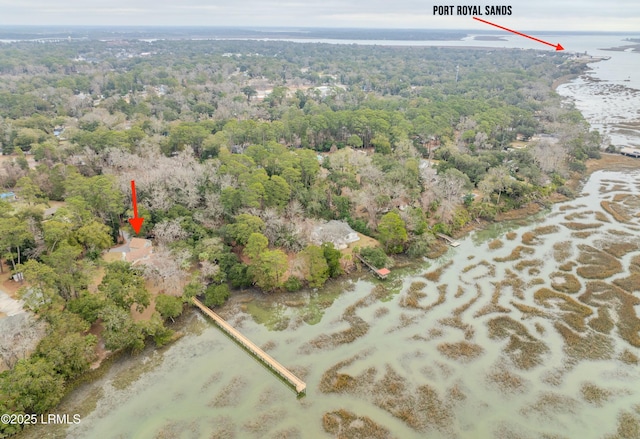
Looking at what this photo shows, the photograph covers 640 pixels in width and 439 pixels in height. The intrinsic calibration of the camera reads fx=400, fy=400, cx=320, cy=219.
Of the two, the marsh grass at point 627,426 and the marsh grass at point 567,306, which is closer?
the marsh grass at point 627,426

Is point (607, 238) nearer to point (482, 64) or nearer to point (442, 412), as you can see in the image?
point (442, 412)

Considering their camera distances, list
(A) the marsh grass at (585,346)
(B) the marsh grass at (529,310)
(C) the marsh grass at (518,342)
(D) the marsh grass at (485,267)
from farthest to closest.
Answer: (D) the marsh grass at (485,267) < (B) the marsh grass at (529,310) < (A) the marsh grass at (585,346) < (C) the marsh grass at (518,342)

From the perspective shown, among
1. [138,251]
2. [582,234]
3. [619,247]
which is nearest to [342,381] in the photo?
[138,251]

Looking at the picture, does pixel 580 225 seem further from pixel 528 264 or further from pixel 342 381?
pixel 342 381

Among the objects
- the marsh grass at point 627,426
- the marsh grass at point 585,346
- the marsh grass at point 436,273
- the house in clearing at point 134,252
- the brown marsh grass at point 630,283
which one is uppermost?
the house in clearing at point 134,252

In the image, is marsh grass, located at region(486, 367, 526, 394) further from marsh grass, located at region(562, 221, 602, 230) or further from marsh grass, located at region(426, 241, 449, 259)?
marsh grass, located at region(562, 221, 602, 230)

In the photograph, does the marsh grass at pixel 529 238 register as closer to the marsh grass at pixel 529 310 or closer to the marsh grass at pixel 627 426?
the marsh grass at pixel 529 310

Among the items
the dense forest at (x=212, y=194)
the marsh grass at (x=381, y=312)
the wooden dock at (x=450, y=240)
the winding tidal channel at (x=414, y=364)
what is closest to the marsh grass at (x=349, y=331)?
the winding tidal channel at (x=414, y=364)

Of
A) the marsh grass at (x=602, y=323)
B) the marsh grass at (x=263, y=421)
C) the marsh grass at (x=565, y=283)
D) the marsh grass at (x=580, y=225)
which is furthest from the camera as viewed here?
the marsh grass at (x=580, y=225)
